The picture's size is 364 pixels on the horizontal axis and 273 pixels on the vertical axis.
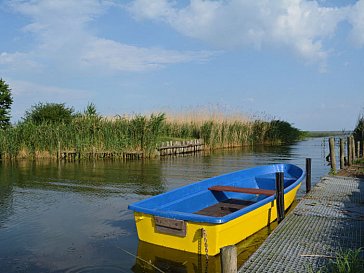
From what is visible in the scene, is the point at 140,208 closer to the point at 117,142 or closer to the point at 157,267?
the point at 157,267

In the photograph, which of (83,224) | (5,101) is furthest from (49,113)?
(83,224)

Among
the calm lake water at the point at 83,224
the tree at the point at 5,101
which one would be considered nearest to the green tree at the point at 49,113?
the tree at the point at 5,101

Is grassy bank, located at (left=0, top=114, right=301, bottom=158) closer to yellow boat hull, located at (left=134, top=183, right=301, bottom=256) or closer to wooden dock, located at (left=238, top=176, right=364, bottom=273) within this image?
wooden dock, located at (left=238, top=176, right=364, bottom=273)

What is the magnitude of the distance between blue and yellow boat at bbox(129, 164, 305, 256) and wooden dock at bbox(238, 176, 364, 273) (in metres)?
0.48

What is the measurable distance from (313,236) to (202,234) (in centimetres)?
166

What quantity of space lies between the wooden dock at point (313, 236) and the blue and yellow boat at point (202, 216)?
475 mm

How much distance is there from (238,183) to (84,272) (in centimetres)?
491

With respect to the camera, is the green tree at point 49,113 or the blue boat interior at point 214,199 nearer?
the blue boat interior at point 214,199

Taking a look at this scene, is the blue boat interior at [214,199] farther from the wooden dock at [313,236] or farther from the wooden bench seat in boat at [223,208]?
the wooden dock at [313,236]

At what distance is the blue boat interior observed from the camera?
570cm

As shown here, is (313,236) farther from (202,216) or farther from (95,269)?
(95,269)

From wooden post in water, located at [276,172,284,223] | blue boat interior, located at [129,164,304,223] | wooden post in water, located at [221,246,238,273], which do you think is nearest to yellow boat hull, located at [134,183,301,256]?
blue boat interior, located at [129,164,304,223]

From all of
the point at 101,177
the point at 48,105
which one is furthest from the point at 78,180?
the point at 48,105

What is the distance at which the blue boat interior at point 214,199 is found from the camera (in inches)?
224
